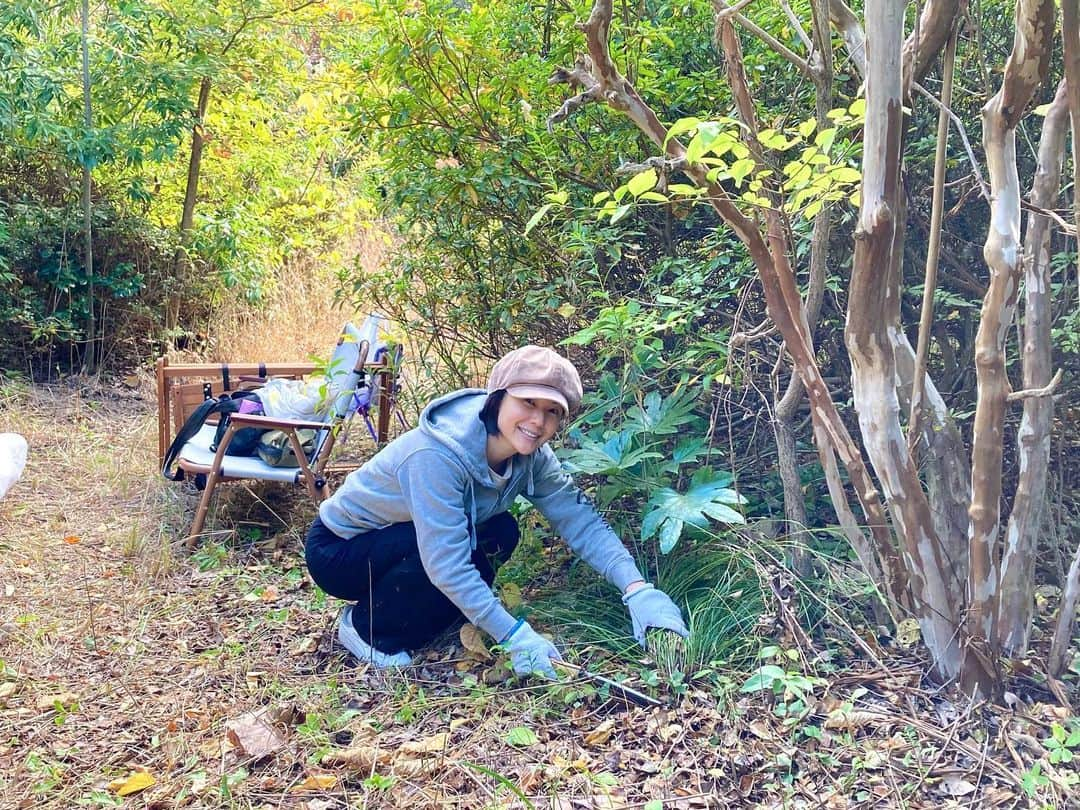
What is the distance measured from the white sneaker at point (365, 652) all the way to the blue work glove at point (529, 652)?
0.42m

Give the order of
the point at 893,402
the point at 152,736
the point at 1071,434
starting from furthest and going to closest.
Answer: the point at 1071,434, the point at 152,736, the point at 893,402

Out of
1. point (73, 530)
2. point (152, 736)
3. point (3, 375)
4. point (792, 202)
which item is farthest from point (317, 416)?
point (3, 375)

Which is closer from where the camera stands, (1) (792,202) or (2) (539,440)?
(1) (792,202)

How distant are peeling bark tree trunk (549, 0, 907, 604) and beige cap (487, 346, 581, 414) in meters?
0.59

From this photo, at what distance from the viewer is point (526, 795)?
214 cm

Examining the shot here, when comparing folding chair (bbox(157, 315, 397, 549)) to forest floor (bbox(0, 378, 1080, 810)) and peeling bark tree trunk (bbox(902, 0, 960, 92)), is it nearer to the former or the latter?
forest floor (bbox(0, 378, 1080, 810))

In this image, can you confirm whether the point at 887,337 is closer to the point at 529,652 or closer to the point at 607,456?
the point at 607,456

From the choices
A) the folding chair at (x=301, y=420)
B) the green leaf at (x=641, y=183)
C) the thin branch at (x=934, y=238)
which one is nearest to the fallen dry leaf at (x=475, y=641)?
the folding chair at (x=301, y=420)

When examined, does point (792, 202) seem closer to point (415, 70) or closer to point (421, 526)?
point (421, 526)

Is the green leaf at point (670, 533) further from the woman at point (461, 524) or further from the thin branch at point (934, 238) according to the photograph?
the thin branch at point (934, 238)

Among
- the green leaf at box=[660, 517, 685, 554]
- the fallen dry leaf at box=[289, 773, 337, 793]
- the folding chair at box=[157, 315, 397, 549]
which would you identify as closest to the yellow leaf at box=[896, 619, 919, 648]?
the green leaf at box=[660, 517, 685, 554]

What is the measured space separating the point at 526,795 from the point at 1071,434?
6.86 ft

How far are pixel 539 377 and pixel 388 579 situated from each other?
0.82 meters

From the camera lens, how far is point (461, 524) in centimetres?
257
